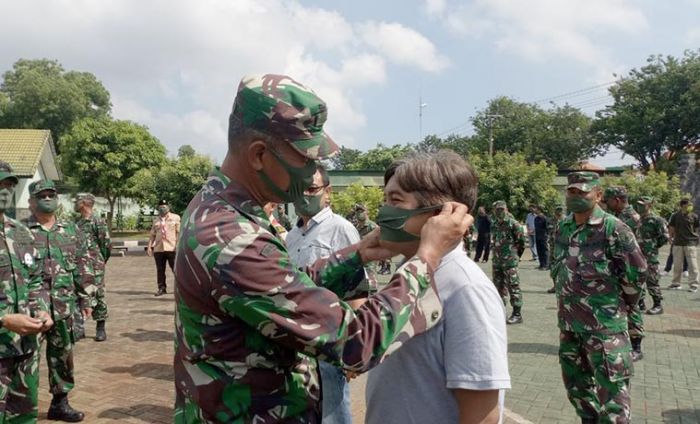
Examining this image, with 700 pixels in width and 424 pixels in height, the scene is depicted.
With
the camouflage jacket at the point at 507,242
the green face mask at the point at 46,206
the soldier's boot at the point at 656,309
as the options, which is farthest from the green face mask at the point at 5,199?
the soldier's boot at the point at 656,309

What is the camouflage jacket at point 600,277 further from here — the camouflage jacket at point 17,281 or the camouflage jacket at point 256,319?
the camouflage jacket at point 17,281

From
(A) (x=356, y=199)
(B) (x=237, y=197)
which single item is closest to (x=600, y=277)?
(B) (x=237, y=197)

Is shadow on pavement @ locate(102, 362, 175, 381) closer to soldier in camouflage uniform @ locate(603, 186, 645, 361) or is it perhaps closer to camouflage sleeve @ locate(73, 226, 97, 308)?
camouflage sleeve @ locate(73, 226, 97, 308)

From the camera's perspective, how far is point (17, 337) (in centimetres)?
366

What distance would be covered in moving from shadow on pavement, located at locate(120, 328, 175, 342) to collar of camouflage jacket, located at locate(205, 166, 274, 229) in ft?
22.0

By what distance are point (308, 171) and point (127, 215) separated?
146 feet

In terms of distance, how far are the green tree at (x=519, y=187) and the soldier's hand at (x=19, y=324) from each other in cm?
2379

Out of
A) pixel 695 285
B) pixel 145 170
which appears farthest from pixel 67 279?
pixel 145 170

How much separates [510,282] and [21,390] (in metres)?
7.04

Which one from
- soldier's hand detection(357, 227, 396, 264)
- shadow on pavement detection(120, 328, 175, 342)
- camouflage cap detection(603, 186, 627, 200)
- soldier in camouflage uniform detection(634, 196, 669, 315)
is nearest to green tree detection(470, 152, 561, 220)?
soldier in camouflage uniform detection(634, 196, 669, 315)

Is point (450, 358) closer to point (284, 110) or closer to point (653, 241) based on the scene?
point (284, 110)

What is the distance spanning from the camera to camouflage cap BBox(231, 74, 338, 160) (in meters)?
1.65

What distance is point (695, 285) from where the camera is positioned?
12.1 metres

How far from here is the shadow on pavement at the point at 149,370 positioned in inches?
243
